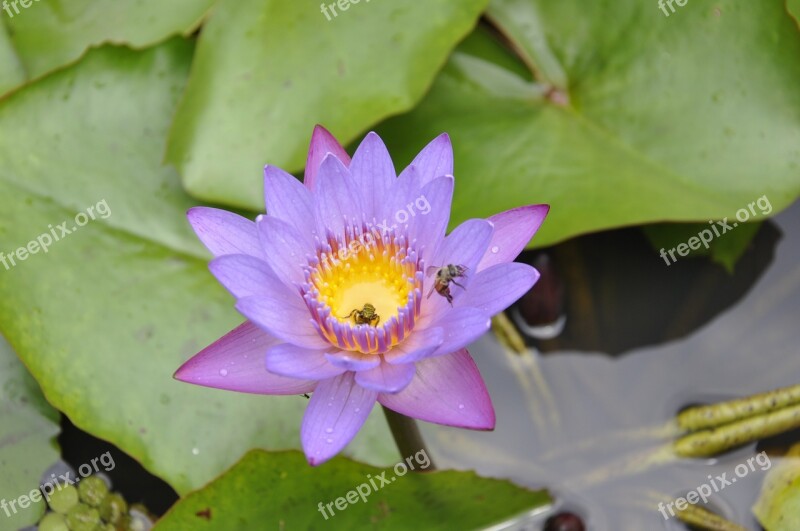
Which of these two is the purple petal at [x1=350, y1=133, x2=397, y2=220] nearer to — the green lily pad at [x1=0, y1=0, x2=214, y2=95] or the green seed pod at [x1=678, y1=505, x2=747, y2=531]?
the green lily pad at [x1=0, y1=0, x2=214, y2=95]

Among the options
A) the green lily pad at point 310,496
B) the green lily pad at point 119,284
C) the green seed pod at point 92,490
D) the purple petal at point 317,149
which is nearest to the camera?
the purple petal at point 317,149

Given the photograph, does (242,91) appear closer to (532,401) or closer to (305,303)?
(305,303)

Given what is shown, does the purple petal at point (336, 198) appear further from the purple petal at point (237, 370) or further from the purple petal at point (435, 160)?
the purple petal at point (237, 370)

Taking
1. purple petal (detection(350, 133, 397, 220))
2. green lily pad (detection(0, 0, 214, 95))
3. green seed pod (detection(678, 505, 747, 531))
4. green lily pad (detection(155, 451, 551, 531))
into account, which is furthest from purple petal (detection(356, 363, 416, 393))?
green lily pad (detection(0, 0, 214, 95))

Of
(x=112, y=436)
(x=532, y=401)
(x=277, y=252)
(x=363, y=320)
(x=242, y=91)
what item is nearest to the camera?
(x=277, y=252)

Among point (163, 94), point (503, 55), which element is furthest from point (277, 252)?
point (503, 55)

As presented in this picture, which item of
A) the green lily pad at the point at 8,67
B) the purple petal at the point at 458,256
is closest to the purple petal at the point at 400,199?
the purple petal at the point at 458,256

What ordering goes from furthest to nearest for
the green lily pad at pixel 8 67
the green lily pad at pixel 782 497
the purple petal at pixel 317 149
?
the green lily pad at pixel 8 67
the green lily pad at pixel 782 497
the purple petal at pixel 317 149

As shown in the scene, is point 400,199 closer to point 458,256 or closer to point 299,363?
point 458,256
